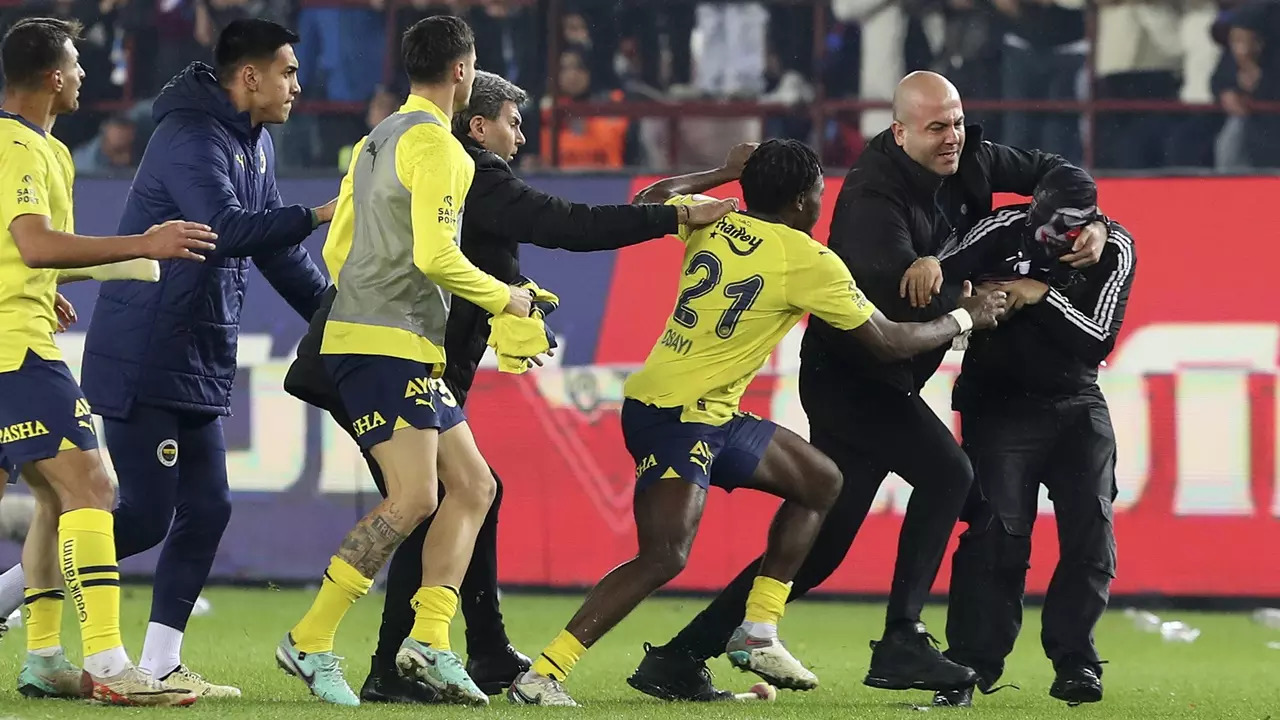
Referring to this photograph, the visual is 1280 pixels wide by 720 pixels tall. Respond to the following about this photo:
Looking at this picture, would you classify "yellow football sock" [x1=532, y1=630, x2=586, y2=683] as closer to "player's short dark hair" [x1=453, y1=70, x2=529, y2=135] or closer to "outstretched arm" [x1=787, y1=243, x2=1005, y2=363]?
"outstretched arm" [x1=787, y1=243, x2=1005, y2=363]

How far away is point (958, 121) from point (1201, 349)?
11.8 ft

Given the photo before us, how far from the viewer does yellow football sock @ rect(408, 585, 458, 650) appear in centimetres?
577

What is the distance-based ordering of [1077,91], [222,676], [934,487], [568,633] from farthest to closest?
[1077,91]
[222,676]
[934,487]
[568,633]

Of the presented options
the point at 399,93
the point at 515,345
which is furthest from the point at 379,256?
the point at 399,93

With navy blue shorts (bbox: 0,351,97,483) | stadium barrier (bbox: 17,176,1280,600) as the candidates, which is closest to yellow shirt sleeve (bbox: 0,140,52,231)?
navy blue shorts (bbox: 0,351,97,483)

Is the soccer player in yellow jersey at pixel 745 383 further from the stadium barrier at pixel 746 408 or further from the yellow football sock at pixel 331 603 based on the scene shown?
the stadium barrier at pixel 746 408

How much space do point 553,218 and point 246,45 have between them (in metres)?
1.16

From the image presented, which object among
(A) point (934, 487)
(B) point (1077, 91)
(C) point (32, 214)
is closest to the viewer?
(C) point (32, 214)

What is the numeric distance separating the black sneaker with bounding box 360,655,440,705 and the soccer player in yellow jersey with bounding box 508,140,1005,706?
12.1 inches

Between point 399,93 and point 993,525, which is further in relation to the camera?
point 399,93

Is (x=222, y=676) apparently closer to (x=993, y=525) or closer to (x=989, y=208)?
(x=993, y=525)

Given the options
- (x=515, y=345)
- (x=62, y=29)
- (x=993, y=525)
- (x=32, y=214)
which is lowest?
(x=993, y=525)

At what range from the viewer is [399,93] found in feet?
38.7

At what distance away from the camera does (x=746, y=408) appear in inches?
384
